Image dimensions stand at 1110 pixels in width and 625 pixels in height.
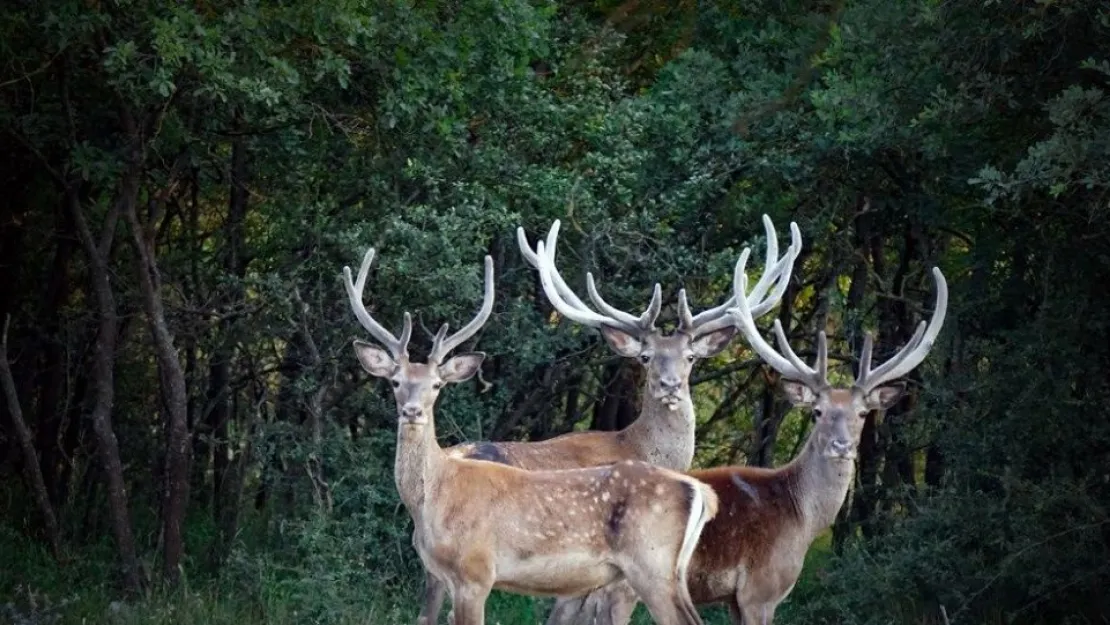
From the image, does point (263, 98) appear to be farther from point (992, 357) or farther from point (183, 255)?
point (992, 357)

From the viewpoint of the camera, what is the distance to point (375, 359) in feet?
30.3

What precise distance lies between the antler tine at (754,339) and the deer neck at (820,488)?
462 mm

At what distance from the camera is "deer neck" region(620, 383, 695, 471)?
1040 cm

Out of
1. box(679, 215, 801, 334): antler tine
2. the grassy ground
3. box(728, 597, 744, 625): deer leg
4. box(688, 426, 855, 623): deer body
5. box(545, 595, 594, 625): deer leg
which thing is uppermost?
box(679, 215, 801, 334): antler tine

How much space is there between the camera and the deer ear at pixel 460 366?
9281mm

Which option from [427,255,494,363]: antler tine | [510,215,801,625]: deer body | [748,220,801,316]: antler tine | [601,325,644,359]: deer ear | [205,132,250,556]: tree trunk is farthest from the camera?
[205,132,250,556]: tree trunk

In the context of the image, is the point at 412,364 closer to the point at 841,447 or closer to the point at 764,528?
the point at 764,528

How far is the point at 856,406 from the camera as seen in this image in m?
9.48

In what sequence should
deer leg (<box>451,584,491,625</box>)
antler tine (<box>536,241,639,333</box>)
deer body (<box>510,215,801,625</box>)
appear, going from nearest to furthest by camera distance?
deer leg (<box>451,584,491,625</box>)
deer body (<box>510,215,801,625</box>)
antler tine (<box>536,241,639,333</box>)

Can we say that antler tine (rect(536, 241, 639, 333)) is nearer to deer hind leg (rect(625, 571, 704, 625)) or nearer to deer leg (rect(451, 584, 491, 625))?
deer hind leg (rect(625, 571, 704, 625))

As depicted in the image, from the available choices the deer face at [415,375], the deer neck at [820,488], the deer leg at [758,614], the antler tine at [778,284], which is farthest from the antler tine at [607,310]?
the deer leg at [758,614]

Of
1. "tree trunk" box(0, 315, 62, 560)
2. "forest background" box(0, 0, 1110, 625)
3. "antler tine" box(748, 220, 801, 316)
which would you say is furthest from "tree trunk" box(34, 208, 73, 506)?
"antler tine" box(748, 220, 801, 316)

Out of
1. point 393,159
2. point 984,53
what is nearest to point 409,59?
point 393,159

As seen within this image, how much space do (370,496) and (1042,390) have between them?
13.0ft
